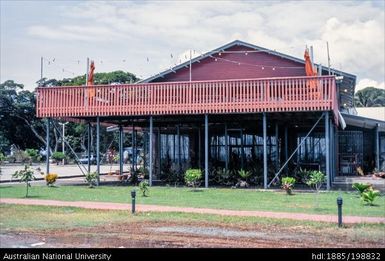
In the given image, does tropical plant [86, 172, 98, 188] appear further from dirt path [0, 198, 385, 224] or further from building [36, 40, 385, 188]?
dirt path [0, 198, 385, 224]

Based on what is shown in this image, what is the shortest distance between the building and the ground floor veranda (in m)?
0.06

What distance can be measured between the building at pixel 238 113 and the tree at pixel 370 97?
163 ft

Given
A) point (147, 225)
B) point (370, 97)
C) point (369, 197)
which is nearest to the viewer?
point (147, 225)

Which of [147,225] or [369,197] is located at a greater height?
[369,197]

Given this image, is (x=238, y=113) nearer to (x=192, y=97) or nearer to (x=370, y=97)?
(x=192, y=97)

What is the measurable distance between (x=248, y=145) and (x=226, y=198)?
1234 cm

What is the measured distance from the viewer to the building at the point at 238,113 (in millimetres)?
23500

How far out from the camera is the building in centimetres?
2350

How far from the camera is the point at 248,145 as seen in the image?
104 feet

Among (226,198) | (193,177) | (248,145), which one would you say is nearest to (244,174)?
(193,177)

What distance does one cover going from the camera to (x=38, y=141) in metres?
71.5

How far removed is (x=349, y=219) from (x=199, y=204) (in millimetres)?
5528

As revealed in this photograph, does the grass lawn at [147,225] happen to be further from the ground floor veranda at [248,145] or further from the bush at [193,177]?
the ground floor veranda at [248,145]
